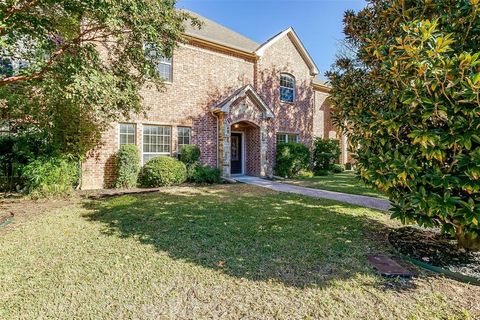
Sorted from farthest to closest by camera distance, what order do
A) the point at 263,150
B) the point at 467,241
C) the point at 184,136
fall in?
the point at 263,150, the point at 184,136, the point at 467,241

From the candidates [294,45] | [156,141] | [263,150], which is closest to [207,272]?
[156,141]

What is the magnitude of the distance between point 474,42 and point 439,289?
11.0ft

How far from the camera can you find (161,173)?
10.9m

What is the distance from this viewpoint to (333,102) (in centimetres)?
566

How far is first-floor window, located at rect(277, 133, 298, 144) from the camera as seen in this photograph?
661 inches

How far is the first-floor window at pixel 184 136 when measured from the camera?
41.4ft

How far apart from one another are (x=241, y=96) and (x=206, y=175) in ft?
15.0

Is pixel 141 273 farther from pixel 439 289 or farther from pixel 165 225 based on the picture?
pixel 439 289

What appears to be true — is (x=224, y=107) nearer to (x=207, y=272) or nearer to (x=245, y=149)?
(x=245, y=149)

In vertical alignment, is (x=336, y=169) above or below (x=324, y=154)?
below

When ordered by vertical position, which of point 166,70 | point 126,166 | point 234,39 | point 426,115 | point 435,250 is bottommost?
point 435,250

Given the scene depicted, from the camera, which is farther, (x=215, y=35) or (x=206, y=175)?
(x=215, y=35)

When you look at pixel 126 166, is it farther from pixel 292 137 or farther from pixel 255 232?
pixel 292 137

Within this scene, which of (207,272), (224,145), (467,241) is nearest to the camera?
(207,272)
